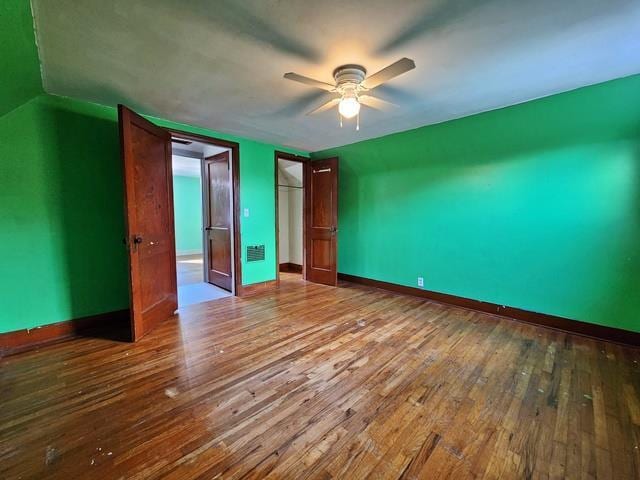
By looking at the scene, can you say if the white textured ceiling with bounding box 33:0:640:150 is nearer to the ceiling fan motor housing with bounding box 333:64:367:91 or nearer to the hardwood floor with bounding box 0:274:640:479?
the ceiling fan motor housing with bounding box 333:64:367:91

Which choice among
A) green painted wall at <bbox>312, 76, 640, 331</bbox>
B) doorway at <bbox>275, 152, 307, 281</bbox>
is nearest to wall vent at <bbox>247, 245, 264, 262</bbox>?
doorway at <bbox>275, 152, 307, 281</bbox>

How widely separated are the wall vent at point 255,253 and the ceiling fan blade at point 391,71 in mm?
2873

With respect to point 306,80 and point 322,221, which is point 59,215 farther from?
point 322,221

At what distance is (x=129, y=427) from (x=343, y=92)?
8.94 feet

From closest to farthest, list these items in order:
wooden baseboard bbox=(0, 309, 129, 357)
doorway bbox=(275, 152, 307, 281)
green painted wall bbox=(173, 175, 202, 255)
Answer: wooden baseboard bbox=(0, 309, 129, 357), doorway bbox=(275, 152, 307, 281), green painted wall bbox=(173, 175, 202, 255)

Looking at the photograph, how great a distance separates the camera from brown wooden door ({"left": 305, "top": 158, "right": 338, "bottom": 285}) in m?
4.41

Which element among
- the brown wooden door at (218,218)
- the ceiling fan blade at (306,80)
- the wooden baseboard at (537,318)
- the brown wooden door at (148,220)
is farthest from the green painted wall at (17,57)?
the wooden baseboard at (537,318)

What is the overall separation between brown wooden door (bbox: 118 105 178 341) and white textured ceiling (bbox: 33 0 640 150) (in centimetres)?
38

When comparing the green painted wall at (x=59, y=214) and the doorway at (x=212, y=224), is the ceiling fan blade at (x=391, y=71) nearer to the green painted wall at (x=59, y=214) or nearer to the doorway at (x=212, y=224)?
the doorway at (x=212, y=224)

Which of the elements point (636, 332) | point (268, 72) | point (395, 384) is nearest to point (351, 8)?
point (268, 72)

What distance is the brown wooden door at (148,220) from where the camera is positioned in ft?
7.90

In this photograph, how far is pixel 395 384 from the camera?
73.7 inches

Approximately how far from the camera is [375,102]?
2.66 metres

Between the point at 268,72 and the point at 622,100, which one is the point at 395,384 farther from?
the point at 622,100
